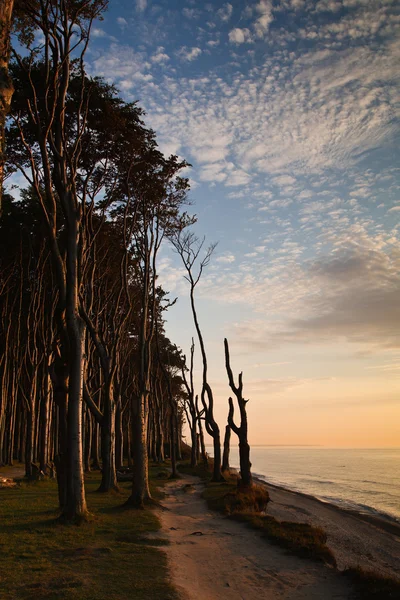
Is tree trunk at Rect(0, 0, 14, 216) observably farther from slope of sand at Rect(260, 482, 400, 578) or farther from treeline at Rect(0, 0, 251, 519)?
slope of sand at Rect(260, 482, 400, 578)

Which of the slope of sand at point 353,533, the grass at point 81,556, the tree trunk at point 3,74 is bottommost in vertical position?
the slope of sand at point 353,533

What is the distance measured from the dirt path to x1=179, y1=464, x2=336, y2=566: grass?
0.32 m

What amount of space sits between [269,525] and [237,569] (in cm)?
412

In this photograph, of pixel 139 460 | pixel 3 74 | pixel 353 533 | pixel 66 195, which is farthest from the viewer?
pixel 353 533

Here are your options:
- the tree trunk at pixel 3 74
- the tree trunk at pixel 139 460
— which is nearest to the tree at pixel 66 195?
the tree trunk at pixel 139 460

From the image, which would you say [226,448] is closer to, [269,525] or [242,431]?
[242,431]

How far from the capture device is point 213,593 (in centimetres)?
713

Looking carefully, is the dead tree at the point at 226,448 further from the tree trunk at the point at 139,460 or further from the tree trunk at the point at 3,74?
the tree trunk at the point at 3,74

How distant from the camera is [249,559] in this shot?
9.30 meters

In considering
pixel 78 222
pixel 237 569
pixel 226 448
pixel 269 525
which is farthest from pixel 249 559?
pixel 226 448

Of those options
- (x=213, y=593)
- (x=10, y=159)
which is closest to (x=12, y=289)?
(x=10, y=159)

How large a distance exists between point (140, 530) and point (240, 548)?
2.31 metres

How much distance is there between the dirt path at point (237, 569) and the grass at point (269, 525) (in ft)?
1.04

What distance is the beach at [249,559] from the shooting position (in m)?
7.45
